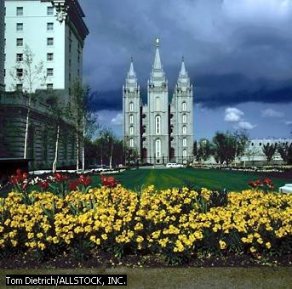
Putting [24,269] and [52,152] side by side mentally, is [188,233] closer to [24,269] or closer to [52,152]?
[24,269]

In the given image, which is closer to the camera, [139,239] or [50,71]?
[139,239]

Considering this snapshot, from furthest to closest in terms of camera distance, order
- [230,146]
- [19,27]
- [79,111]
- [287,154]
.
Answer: [230,146], [287,154], [19,27], [79,111]

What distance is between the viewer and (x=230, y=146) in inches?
4609

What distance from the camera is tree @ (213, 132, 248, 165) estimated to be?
116188 millimetres

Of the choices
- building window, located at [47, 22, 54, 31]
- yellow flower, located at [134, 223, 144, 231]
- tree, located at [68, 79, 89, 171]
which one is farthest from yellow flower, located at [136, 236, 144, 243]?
building window, located at [47, 22, 54, 31]

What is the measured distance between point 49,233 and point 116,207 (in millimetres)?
1385

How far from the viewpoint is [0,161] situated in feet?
74.2

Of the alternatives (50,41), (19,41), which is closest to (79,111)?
(50,41)

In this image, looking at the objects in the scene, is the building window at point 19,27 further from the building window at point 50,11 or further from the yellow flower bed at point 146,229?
the yellow flower bed at point 146,229

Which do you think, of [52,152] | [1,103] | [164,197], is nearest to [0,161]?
[164,197]

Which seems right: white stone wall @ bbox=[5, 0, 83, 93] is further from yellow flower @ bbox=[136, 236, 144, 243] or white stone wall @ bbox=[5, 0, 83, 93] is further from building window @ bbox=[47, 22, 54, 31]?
yellow flower @ bbox=[136, 236, 144, 243]

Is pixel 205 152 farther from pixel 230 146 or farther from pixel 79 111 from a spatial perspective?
pixel 79 111

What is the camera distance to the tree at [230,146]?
11619cm

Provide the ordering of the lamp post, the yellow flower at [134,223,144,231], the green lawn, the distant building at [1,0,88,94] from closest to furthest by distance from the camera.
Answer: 1. the yellow flower at [134,223,144,231]
2. the green lawn
3. the lamp post
4. the distant building at [1,0,88,94]
